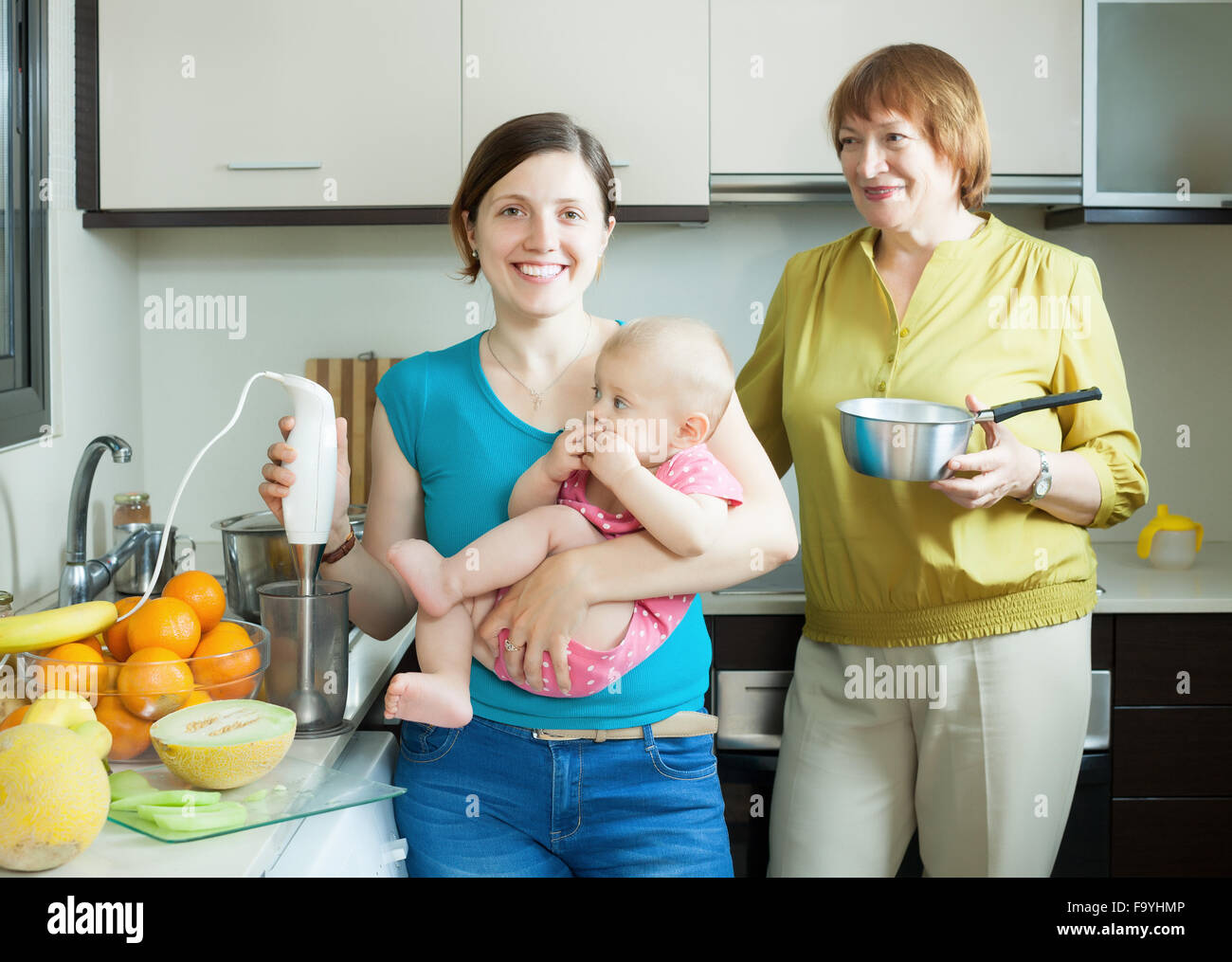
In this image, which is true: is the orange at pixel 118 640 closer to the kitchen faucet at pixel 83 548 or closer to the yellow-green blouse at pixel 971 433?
the kitchen faucet at pixel 83 548

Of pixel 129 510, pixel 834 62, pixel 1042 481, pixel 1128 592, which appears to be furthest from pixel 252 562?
pixel 1128 592

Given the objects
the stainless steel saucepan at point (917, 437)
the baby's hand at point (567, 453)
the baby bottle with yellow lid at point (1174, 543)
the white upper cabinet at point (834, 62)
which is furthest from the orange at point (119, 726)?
the baby bottle with yellow lid at point (1174, 543)

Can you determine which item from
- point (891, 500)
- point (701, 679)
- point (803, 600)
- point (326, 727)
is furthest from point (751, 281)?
point (326, 727)

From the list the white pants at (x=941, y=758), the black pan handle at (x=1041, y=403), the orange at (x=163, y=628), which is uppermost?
the black pan handle at (x=1041, y=403)

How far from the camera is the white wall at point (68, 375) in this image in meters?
1.83

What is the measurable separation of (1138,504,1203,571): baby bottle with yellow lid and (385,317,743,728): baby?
136 centimetres

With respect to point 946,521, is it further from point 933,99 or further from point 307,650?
point 307,650

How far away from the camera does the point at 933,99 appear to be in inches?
62.0

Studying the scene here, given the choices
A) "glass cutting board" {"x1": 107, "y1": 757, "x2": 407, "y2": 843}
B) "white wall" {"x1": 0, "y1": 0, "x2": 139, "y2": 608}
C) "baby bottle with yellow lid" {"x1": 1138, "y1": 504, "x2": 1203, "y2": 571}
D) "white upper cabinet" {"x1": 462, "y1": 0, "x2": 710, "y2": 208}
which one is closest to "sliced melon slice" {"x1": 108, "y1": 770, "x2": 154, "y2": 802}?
"glass cutting board" {"x1": 107, "y1": 757, "x2": 407, "y2": 843}

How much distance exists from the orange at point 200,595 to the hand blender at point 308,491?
11 centimetres

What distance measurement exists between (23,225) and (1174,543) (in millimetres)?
2205

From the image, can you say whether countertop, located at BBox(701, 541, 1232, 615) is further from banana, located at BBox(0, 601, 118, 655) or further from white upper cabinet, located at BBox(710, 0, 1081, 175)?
banana, located at BBox(0, 601, 118, 655)

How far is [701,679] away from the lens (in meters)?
1.32
